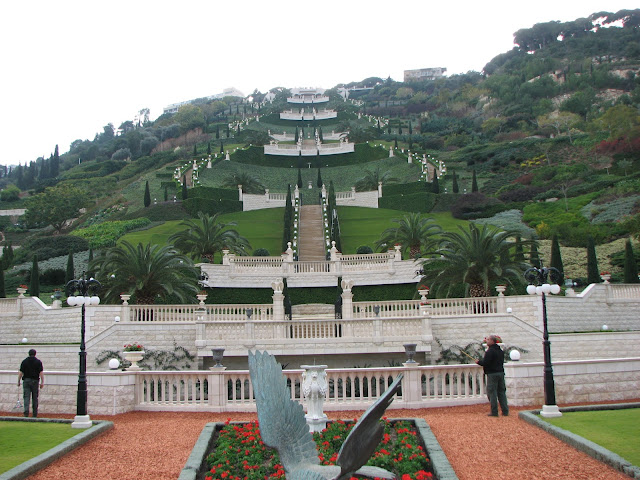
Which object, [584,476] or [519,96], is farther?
[519,96]

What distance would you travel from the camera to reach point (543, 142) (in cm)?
7862

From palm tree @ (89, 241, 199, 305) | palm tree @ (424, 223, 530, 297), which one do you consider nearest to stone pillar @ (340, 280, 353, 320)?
palm tree @ (424, 223, 530, 297)

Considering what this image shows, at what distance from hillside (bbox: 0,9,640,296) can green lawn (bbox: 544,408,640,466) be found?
2527 cm

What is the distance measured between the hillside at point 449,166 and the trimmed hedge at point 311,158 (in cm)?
18

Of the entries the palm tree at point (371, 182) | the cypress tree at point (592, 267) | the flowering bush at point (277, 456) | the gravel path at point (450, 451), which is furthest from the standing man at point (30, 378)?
the palm tree at point (371, 182)

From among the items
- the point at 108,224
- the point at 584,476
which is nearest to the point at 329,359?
the point at 584,476

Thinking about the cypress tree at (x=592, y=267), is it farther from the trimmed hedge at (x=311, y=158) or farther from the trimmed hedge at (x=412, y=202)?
the trimmed hedge at (x=311, y=158)

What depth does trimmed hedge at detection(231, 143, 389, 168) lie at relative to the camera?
8570 cm

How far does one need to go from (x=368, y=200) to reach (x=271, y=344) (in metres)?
41.8

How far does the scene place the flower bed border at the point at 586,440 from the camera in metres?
9.44

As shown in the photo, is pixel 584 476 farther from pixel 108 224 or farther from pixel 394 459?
pixel 108 224

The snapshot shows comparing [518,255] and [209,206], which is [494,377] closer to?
[518,255]

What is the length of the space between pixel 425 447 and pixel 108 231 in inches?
1766

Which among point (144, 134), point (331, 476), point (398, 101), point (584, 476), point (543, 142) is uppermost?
point (398, 101)
